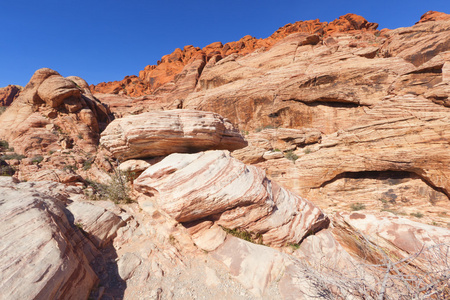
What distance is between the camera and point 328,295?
3.34 meters

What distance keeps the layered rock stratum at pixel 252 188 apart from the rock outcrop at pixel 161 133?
62 mm

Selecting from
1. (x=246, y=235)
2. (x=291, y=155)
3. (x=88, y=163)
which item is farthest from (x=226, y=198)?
(x=88, y=163)

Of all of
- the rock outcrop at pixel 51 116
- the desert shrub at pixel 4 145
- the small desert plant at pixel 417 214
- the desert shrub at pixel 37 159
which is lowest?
the small desert plant at pixel 417 214

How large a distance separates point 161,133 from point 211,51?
4918 cm

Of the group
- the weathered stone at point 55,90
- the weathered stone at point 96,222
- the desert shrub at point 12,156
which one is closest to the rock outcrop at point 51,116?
the weathered stone at point 55,90

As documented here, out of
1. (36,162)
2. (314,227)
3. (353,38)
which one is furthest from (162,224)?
(353,38)

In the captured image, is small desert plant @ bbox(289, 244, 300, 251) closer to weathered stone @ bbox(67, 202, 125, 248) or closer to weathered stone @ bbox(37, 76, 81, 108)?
weathered stone @ bbox(67, 202, 125, 248)

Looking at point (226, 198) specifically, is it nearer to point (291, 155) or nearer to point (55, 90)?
point (291, 155)

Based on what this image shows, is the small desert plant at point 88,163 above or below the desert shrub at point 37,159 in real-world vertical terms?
below

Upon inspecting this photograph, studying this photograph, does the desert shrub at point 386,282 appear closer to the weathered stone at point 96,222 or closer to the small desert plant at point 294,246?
the small desert plant at point 294,246

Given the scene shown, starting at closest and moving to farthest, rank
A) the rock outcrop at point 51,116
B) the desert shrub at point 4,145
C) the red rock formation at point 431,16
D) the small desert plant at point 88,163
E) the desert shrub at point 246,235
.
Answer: the desert shrub at point 246,235 < the small desert plant at point 88,163 < the desert shrub at point 4,145 < the rock outcrop at point 51,116 < the red rock formation at point 431,16

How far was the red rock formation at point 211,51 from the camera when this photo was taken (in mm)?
39875

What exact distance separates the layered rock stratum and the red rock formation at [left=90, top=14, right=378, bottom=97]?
23913 millimetres

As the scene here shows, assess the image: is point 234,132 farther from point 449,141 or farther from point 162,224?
point 449,141
